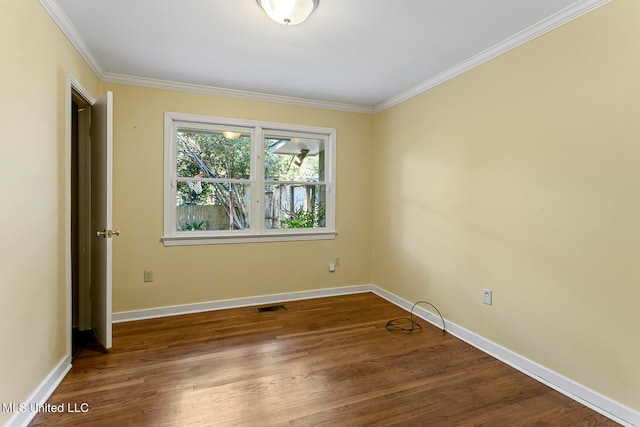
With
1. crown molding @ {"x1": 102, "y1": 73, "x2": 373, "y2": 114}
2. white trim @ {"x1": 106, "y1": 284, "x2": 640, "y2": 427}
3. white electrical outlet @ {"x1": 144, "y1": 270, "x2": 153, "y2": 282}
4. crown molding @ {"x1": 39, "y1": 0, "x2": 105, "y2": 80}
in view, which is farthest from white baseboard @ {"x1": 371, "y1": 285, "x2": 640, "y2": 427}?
crown molding @ {"x1": 39, "y1": 0, "x2": 105, "y2": 80}

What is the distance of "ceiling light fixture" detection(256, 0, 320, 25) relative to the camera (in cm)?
177

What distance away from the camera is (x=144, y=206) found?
3070 mm

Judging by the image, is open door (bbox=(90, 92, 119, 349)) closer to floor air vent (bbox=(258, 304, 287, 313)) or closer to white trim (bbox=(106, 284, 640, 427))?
white trim (bbox=(106, 284, 640, 427))

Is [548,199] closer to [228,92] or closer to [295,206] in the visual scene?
[295,206]

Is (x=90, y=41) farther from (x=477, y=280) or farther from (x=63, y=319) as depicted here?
(x=477, y=280)

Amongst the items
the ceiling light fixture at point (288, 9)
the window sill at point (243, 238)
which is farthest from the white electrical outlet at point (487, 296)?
the ceiling light fixture at point (288, 9)

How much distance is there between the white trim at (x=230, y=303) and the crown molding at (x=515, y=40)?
2.49 metres

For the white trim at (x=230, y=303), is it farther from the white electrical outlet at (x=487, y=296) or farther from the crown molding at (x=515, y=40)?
the crown molding at (x=515, y=40)

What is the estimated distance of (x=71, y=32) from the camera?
2.11 m

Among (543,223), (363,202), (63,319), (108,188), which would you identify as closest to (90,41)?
(108,188)

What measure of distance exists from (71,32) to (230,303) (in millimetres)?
2726

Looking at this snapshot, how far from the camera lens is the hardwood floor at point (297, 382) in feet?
5.59

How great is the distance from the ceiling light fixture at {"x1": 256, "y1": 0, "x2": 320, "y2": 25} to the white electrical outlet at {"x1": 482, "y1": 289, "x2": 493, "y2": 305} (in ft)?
8.06

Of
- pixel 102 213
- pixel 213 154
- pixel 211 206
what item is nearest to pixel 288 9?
pixel 213 154
